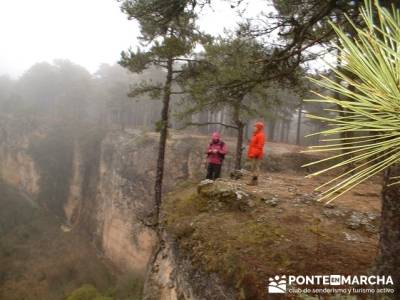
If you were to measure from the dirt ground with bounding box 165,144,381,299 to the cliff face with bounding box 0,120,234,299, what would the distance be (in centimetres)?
642

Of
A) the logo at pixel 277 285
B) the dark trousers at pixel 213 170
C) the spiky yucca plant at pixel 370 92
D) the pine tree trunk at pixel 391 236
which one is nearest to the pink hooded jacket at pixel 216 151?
the dark trousers at pixel 213 170

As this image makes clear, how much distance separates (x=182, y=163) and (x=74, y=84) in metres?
29.8

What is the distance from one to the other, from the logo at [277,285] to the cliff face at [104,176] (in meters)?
8.58

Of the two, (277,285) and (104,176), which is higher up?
(277,285)

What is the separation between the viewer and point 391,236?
310cm

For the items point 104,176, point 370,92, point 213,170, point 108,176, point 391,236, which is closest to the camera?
point 370,92

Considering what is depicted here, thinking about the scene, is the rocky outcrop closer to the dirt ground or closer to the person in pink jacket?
the person in pink jacket

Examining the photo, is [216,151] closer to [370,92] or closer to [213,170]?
[213,170]

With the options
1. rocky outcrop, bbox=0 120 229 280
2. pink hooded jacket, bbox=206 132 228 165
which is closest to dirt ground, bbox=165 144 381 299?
pink hooded jacket, bbox=206 132 228 165

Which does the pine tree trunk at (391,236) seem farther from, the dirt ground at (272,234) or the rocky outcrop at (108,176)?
the rocky outcrop at (108,176)

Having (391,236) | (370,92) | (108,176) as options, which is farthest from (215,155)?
(108,176)

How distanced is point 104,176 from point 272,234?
84.0 feet

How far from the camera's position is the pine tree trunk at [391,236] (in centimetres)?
307

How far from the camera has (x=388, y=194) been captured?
3.11 meters
